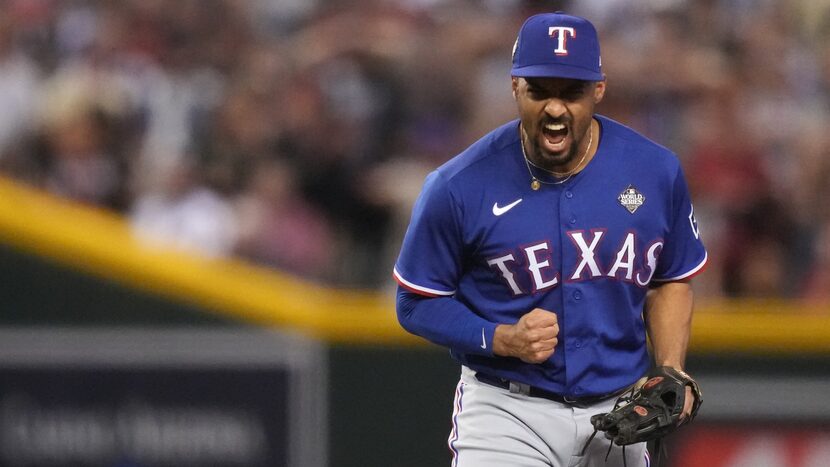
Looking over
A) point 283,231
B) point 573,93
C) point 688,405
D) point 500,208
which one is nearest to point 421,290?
point 500,208

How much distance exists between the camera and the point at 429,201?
13.9ft

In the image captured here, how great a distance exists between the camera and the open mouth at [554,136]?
13.4ft

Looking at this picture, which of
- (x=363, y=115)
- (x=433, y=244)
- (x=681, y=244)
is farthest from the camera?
(x=363, y=115)

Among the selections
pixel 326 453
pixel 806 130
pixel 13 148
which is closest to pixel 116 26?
pixel 13 148

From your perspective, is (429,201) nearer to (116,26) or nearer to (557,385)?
(557,385)

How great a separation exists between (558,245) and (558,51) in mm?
596

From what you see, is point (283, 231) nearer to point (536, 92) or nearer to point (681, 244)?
point (681, 244)

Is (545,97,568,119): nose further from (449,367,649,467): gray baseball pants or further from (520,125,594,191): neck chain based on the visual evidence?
(449,367,649,467): gray baseball pants

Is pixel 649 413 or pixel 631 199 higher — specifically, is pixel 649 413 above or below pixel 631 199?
below

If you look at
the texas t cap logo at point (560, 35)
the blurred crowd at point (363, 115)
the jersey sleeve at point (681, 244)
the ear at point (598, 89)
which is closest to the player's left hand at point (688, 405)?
the jersey sleeve at point (681, 244)

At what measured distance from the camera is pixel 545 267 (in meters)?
4.24

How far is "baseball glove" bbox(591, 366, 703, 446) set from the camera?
13.3 feet

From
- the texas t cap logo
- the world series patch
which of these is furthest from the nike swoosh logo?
the texas t cap logo

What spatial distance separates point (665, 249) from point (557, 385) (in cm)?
56
